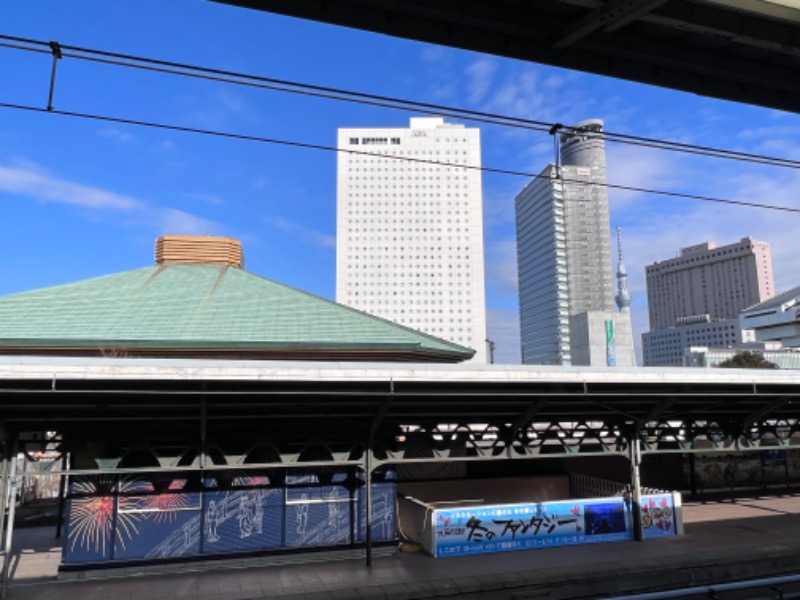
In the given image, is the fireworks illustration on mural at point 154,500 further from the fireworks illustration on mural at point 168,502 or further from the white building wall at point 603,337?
the white building wall at point 603,337

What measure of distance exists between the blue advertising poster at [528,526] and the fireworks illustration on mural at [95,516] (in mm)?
7951

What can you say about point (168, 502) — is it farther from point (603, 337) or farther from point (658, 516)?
point (603, 337)

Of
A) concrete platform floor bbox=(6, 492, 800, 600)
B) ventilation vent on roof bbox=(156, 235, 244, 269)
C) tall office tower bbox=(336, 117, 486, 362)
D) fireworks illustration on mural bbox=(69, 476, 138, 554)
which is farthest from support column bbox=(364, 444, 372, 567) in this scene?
tall office tower bbox=(336, 117, 486, 362)

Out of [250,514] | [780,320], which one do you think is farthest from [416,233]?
[250,514]

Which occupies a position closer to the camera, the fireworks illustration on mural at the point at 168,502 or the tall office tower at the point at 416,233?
the fireworks illustration on mural at the point at 168,502

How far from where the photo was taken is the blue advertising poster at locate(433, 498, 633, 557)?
15586 mm

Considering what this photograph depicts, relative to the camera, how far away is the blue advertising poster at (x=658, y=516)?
17219 millimetres

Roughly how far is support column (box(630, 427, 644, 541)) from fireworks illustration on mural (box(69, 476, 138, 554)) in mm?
13796

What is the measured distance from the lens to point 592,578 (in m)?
13.4

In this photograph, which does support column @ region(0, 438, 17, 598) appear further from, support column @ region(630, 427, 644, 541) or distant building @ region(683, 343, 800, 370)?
distant building @ region(683, 343, 800, 370)

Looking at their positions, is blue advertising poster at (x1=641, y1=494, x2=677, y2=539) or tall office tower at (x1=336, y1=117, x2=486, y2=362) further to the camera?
tall office tower at (x1=336, y1=117, x2=486, y2=362)

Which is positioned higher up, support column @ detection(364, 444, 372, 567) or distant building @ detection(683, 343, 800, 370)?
distant building @ detection(683, 343, 800, 370)

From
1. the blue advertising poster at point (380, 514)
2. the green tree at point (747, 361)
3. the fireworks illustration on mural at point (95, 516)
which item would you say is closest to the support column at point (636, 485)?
the blue advertising poster at point (380, 514)

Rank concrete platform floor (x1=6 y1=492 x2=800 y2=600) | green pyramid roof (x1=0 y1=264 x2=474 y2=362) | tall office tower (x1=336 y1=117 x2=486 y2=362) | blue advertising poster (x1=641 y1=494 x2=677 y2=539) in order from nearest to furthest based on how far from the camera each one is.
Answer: concrete platform floor (x1=6 y1=492 x2=800 y2=600), blue advertising poster (x1=641 y1=494 x2=677 y2=539), green pyramid roof (x1=0 y1=264 x2=474 y2=362), tall office tower (x1=336 y1=117 x2=486 y2=362)
